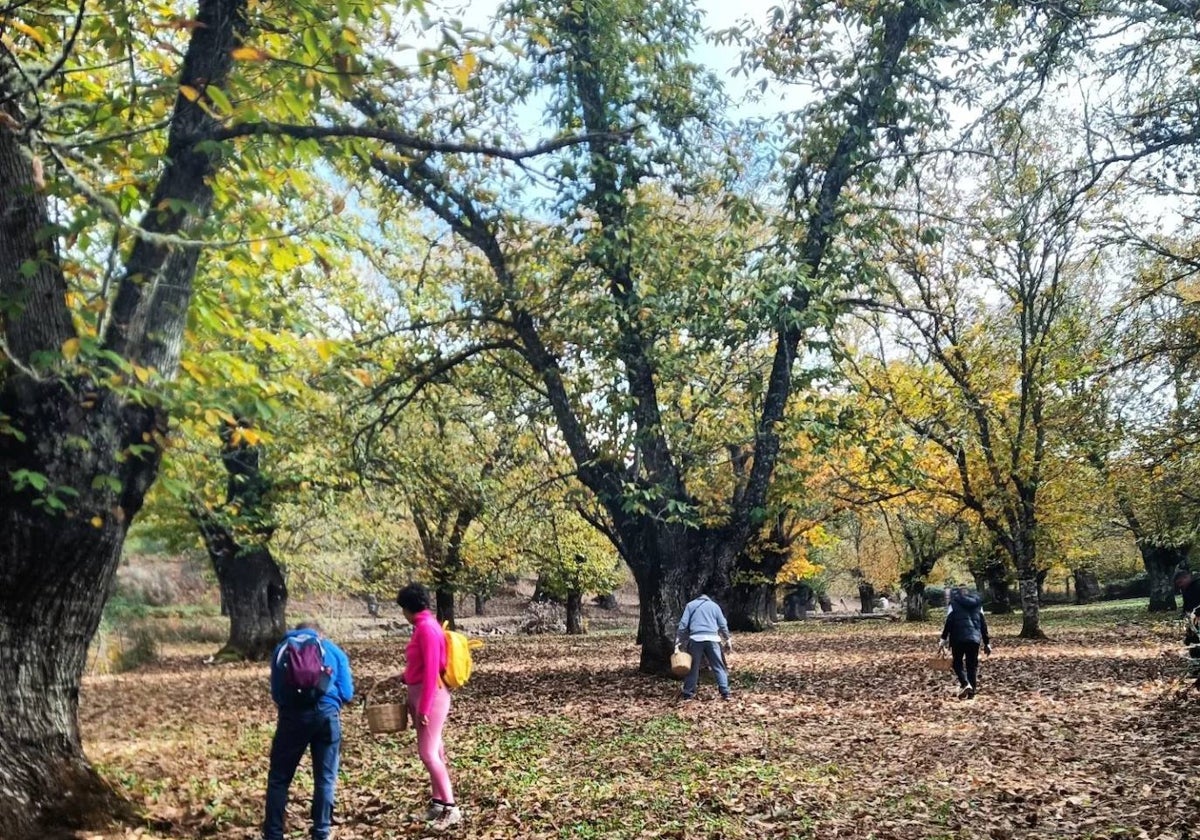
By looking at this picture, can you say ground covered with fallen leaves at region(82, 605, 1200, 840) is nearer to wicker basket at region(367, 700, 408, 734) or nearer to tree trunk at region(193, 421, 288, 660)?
wicker basket at region(367, 700, 408, 734)

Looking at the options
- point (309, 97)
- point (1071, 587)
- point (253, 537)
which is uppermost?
point (309, 97)

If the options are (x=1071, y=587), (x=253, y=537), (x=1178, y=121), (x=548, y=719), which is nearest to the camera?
(x=1178, y=121)

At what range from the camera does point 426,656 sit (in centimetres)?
669

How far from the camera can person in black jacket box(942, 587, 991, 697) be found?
12711mm

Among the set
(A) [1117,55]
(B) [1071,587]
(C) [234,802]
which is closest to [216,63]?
(C) [234,802]

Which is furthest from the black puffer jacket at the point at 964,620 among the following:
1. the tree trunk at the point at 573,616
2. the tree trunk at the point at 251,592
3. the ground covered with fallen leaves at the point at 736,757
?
the tree trunk at the point at 573,616

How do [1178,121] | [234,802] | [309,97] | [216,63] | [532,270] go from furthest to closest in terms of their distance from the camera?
1. [532,270]
2. [1178,121]
3. [234,802]
4. [216,63]
5. [309,97]

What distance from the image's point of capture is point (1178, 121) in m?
8.93

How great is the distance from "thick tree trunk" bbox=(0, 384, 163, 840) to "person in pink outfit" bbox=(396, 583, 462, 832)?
2155 millimetres

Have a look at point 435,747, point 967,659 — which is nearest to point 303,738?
point 435,747

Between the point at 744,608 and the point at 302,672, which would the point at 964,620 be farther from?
the point at 744,608

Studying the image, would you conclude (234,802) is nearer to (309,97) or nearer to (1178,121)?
(309,97)

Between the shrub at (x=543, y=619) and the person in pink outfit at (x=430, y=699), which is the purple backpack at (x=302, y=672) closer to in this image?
the person in pink outfit at (x=430, y=699)

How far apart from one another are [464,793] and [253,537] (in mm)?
13342
